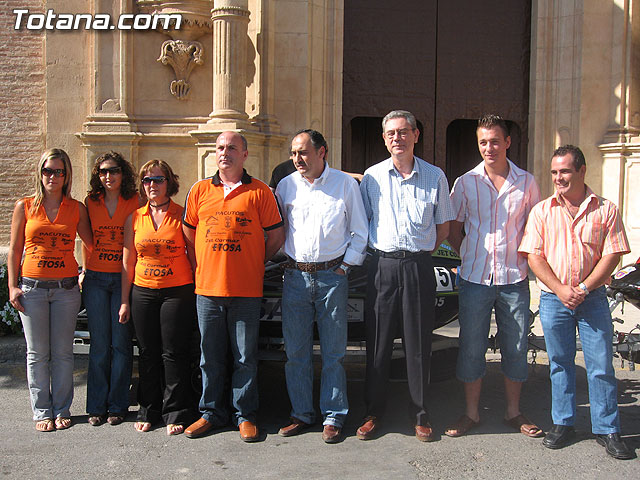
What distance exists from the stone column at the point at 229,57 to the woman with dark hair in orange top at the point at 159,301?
526 cm

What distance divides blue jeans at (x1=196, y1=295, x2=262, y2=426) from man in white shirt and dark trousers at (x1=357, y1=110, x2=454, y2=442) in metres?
0.80

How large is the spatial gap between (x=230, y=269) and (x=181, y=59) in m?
6.95

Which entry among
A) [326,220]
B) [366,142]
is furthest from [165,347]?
[366,142]

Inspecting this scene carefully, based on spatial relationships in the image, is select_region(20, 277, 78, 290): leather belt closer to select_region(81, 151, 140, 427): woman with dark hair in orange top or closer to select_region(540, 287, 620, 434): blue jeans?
select_region(81, 151, 140, 427): woman with dark hair in orange top

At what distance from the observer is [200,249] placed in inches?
188

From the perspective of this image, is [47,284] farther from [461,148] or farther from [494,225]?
[461,148]

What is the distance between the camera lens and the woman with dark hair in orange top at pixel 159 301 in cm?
488

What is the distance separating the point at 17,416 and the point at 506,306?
3.69m

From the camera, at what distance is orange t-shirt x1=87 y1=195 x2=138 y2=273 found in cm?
507

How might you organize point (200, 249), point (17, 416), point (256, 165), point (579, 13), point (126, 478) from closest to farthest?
point (126, 478) < point (200, 249) < point (17, 416) < point (256, 165) < point (579, 13)

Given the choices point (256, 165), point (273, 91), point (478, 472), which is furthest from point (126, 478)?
point (273, 91)

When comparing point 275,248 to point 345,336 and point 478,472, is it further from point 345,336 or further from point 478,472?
point 478,472

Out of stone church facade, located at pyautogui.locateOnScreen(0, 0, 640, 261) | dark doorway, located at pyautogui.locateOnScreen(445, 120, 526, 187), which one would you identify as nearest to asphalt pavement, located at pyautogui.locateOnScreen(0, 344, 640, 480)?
stone church facade, located at pyautogui.locateOnScreen(0, 0, 640, 261)

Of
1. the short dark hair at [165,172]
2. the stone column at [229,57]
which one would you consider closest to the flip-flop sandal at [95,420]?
the short dark hair at [165,172]
